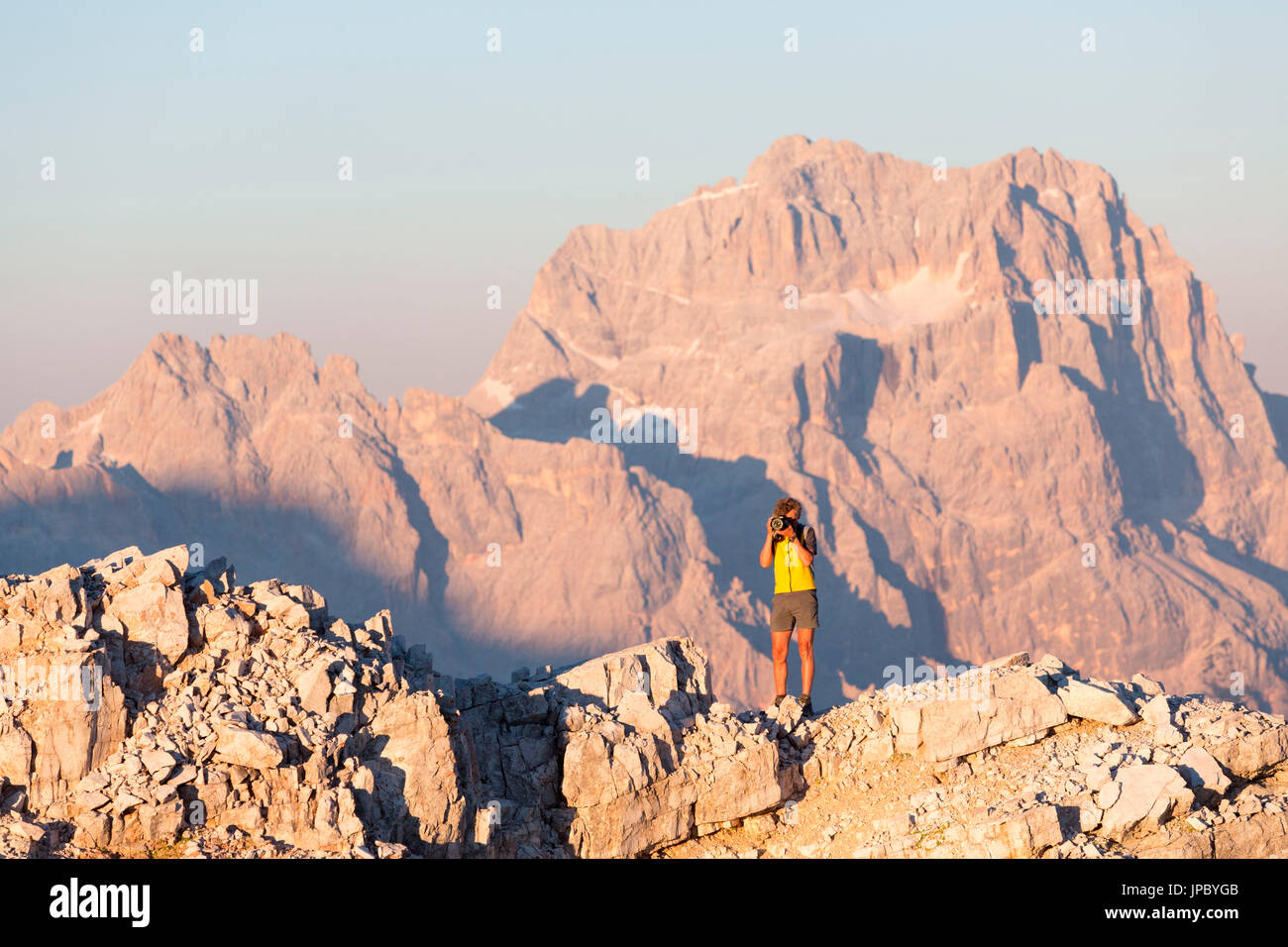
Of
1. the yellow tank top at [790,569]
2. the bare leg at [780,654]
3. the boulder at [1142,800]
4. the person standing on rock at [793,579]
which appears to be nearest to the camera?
the boulder at [1142,800]

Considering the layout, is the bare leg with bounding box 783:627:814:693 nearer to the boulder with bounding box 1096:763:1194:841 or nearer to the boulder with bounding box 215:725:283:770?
the boulder with bounding box 1096:763:1194:841

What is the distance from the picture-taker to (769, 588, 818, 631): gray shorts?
21.9m

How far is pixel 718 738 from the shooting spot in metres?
20.0

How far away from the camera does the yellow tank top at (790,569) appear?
21.7 meters

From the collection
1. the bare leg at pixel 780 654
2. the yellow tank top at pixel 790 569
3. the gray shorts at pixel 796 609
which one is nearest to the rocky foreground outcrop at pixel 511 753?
the bare leg at pixel 780 654

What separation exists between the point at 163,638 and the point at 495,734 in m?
4.46

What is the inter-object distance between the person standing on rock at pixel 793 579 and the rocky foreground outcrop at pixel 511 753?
1042 mm

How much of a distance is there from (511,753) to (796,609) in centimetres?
490

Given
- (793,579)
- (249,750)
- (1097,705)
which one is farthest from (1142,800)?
(249,750)

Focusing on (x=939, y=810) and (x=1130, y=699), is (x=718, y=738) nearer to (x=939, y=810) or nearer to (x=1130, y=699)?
(x=939, y=810)

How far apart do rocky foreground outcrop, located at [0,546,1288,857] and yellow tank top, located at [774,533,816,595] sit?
6.17ft

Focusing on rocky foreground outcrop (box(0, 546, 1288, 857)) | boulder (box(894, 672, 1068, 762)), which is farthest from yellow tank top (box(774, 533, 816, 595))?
boulder (box(894, 672, 1068, 762))

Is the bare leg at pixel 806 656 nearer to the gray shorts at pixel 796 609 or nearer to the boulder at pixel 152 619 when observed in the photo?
the gray shorts at pixel 796 609
